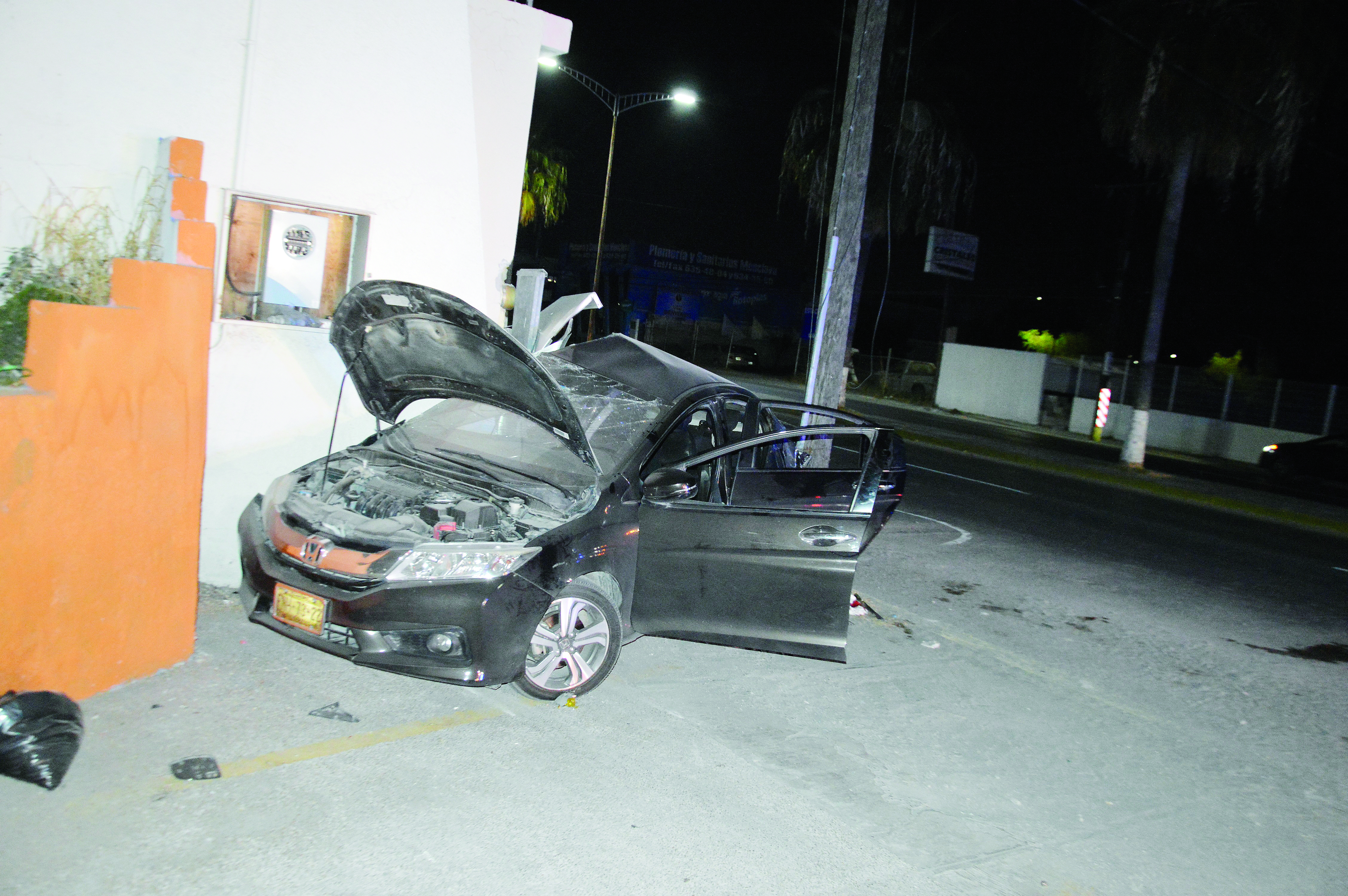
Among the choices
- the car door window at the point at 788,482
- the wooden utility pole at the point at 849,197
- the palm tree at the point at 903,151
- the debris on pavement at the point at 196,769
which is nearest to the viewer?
the debris on pavement at the point at 196,769

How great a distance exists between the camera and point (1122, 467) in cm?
1938

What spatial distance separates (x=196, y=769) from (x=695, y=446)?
10.3ft

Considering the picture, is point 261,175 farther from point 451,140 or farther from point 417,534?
point 417,534

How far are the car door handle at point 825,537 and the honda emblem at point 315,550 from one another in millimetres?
2322

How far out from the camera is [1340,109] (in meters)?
22.0

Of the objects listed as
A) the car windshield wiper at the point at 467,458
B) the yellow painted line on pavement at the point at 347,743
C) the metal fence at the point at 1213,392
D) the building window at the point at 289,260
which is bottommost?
the yellow painted line on pavement at the point at 347,743

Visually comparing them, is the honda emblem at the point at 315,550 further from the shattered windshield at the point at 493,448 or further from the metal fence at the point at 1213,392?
the metal fence at the point at 1213,392

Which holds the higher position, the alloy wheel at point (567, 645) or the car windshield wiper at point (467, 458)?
the car windshield wiper at point (467, 458)

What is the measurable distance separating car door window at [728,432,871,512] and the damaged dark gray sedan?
0.03 metres

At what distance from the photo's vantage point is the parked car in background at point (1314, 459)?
1836 cm

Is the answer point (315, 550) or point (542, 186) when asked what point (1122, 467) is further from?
point (315, 550)

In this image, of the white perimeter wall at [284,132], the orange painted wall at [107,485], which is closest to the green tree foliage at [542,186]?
the white perimeter wall at [284,132]

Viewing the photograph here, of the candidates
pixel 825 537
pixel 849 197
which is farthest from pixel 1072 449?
pixel 825 537

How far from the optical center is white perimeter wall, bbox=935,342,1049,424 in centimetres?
3038
